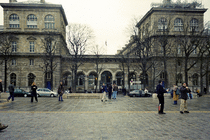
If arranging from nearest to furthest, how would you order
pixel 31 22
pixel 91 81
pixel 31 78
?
pixel 31 78 < pixel 31 22 < pixel 91 81

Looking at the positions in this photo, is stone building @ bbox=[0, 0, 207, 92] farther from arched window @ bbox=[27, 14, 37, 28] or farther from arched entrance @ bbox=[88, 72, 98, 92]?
arched entrance @ bbox=[88, 72, 98, 92]

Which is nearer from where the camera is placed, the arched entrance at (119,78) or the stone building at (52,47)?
the stone building at (52,47)

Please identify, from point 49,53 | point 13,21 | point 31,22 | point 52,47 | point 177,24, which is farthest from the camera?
point 177,24

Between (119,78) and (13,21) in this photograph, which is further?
(119,78)

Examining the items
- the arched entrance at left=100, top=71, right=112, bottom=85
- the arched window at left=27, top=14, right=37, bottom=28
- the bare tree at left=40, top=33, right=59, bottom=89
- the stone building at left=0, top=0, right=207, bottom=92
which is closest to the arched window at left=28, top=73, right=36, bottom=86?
the stone building at left=0, top=0, right=207, bottom=92

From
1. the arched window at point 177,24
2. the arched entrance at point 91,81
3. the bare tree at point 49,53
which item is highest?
the arched window at point 177,24

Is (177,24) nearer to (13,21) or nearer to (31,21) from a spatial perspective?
(31,21)

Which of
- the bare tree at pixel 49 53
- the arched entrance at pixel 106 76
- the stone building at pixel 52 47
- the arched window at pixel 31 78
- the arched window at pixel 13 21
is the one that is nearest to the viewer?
the bare tree at pixel 49 53

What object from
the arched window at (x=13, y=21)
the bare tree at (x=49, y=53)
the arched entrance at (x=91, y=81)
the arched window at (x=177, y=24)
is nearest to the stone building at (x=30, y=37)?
the arched window at (x=13, y=21)

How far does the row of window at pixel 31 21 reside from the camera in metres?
49.8

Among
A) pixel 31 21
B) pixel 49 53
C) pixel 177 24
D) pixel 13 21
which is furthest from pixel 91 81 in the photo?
pixel 177 24

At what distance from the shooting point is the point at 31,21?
50.1m

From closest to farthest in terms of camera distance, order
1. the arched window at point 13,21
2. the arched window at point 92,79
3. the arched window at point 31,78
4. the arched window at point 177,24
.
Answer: the arched window at point 31,78 → the arched window at point 13,21 → the arched window at point 177,24 → the arched window at point 92,79

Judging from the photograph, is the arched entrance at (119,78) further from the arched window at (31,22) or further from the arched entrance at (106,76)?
the arched window at (31,22)
